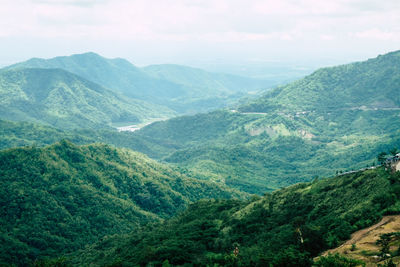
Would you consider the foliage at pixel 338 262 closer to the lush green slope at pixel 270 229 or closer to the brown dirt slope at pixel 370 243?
the brown dirt slope at pixel 370 243

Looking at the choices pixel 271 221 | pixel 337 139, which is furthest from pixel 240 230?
pixel 337 139

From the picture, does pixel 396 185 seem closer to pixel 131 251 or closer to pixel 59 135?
pixel 131 251

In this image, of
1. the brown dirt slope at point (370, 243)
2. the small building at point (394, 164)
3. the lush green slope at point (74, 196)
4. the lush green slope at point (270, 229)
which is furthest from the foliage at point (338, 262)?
the lush green slope at point (74, 196)

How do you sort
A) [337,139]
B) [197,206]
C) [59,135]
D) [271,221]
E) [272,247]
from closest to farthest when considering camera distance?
[272,247], [271,221], [197,206], [59,135], [337,139]

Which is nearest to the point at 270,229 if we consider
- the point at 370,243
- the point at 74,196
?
the point at 370,243

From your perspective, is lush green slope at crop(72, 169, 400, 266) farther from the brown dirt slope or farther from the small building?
the small building
